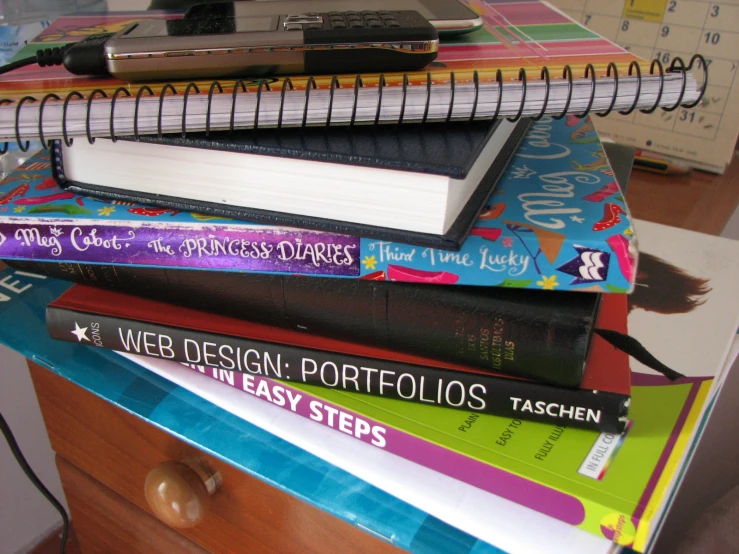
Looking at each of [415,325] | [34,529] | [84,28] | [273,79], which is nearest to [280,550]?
[415,325]

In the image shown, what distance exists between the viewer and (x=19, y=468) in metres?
0.82

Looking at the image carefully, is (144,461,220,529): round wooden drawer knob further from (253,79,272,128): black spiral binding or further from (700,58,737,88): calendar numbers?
(700,58,737,88): calendar numbers

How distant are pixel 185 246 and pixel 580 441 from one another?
243mm

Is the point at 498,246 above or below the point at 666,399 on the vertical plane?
above

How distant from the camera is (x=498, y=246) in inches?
12.6

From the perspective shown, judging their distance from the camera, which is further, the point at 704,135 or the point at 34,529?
the point at 34,529

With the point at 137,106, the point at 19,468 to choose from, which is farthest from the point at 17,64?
the point at 19,468

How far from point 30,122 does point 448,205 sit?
0.22m

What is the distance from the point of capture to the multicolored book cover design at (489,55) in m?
0.34

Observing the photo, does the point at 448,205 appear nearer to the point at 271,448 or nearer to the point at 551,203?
the point at 551,203

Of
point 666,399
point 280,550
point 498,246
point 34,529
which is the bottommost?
point 34,529

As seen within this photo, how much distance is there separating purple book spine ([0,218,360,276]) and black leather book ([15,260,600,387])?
3 cm

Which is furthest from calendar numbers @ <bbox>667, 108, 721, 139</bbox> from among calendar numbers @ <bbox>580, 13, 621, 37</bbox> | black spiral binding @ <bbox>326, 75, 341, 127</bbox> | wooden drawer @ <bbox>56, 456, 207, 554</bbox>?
wooden drawer @ <bbox>56, 456, 207, 554</bbox>

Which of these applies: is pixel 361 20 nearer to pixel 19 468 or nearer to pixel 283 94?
pixel 283 94
